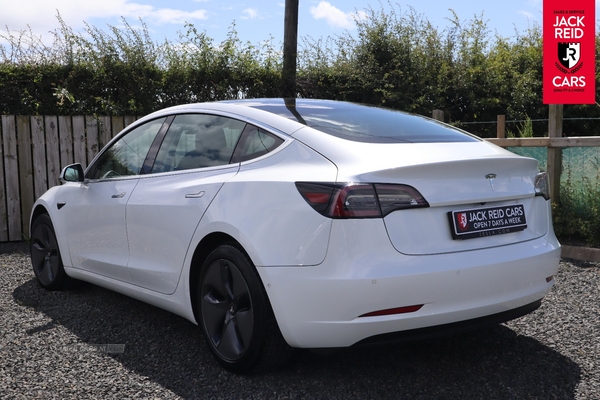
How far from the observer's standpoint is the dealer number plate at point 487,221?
3178mm

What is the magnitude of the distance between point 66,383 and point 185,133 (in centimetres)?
171

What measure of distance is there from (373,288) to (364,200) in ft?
1.35

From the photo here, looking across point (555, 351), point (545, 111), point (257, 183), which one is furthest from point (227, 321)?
point (545, 111)

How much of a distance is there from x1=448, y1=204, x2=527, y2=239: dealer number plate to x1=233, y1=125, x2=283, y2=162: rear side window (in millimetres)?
1052

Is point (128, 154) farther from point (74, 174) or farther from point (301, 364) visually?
point (301, 364)

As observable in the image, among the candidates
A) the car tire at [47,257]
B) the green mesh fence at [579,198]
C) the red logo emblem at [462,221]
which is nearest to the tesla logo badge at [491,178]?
the red logo emblem at [462,221]

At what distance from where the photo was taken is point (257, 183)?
3432mm

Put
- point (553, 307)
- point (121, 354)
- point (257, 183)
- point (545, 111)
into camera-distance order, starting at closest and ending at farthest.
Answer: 1. point (257, 183)
2. point (121, 354)
3. point (553, 307)
4. point (545, 111)

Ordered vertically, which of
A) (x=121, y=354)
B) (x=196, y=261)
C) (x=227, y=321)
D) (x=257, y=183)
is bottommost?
(x=121, y=354)

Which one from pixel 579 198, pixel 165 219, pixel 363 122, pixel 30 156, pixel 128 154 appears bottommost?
pixel 579 198

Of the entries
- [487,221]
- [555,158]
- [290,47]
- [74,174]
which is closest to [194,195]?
[487,221]

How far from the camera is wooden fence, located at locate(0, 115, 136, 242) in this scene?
8383 millimetres

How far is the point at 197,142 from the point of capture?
414 cm

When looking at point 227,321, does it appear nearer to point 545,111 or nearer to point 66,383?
point 66,383
